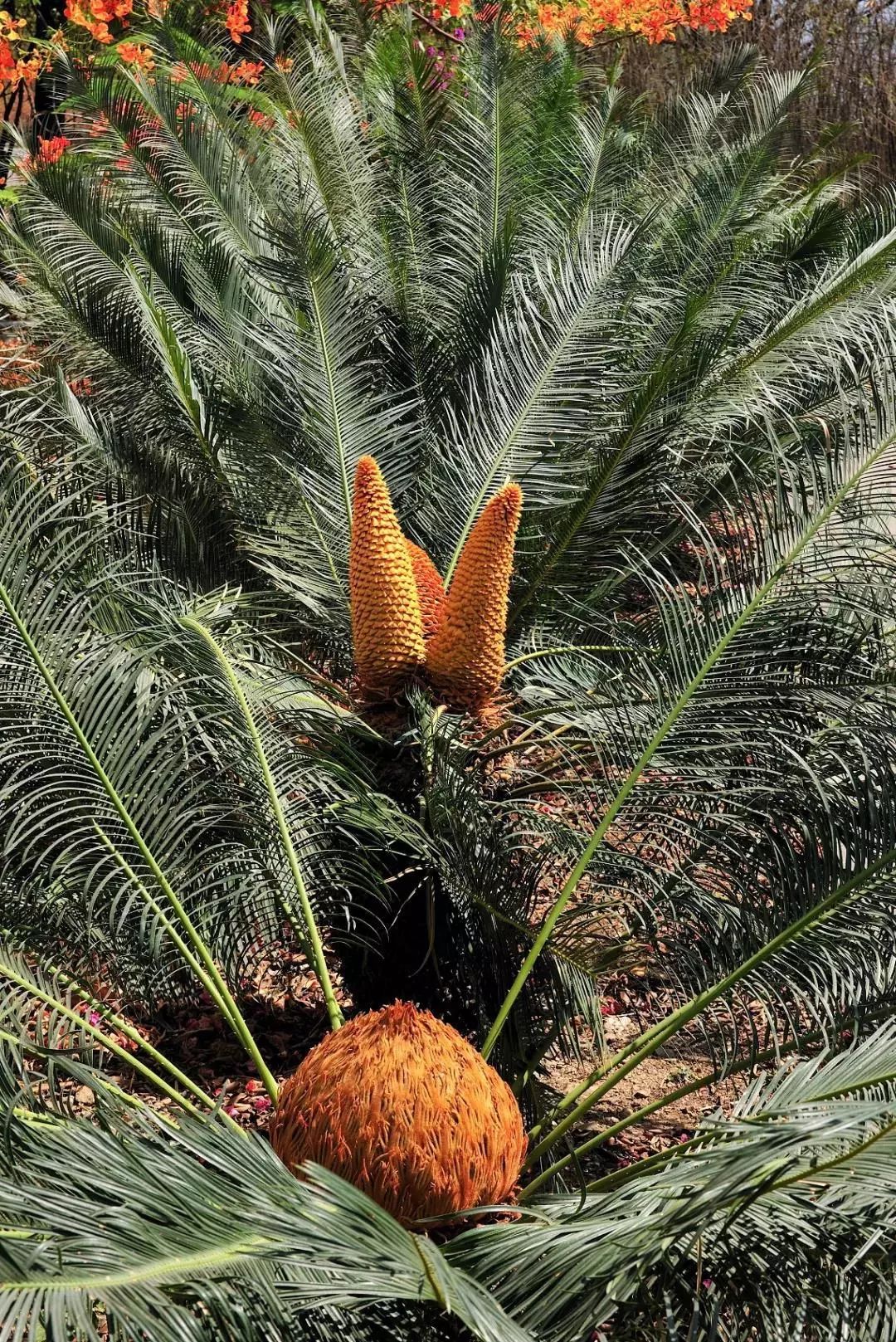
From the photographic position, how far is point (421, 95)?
5.73 m

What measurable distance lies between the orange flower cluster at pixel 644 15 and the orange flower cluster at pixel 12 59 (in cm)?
347

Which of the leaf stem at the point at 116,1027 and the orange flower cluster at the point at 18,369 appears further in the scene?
the orange flower cluster at the point at 18,369

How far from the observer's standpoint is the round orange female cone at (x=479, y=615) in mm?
3383

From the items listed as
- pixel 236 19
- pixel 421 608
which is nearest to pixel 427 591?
pixel 421 608

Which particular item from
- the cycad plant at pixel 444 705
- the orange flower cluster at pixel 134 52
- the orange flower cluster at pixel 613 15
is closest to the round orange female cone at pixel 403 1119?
the cycad plant at pixel 444 705

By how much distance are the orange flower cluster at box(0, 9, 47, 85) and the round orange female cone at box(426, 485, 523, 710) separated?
6.09 meters

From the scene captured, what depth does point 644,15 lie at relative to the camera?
10211mm

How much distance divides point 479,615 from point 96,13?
20.9 feet

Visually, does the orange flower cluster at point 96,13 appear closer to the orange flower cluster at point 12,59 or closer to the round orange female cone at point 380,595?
the orange flower cluster at point 12,59

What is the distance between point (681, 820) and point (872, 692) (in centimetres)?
51

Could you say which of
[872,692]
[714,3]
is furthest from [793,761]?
[714,3]

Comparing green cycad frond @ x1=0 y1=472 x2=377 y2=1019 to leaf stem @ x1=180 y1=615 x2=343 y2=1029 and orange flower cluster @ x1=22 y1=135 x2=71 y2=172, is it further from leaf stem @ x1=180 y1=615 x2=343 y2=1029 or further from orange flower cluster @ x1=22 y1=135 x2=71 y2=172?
orange flower cluster @ x1=22 y1=135 x2=71 y2=172

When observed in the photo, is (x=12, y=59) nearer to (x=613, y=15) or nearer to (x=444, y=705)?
(x=613, y=15)

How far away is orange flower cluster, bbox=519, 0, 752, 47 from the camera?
986cm
